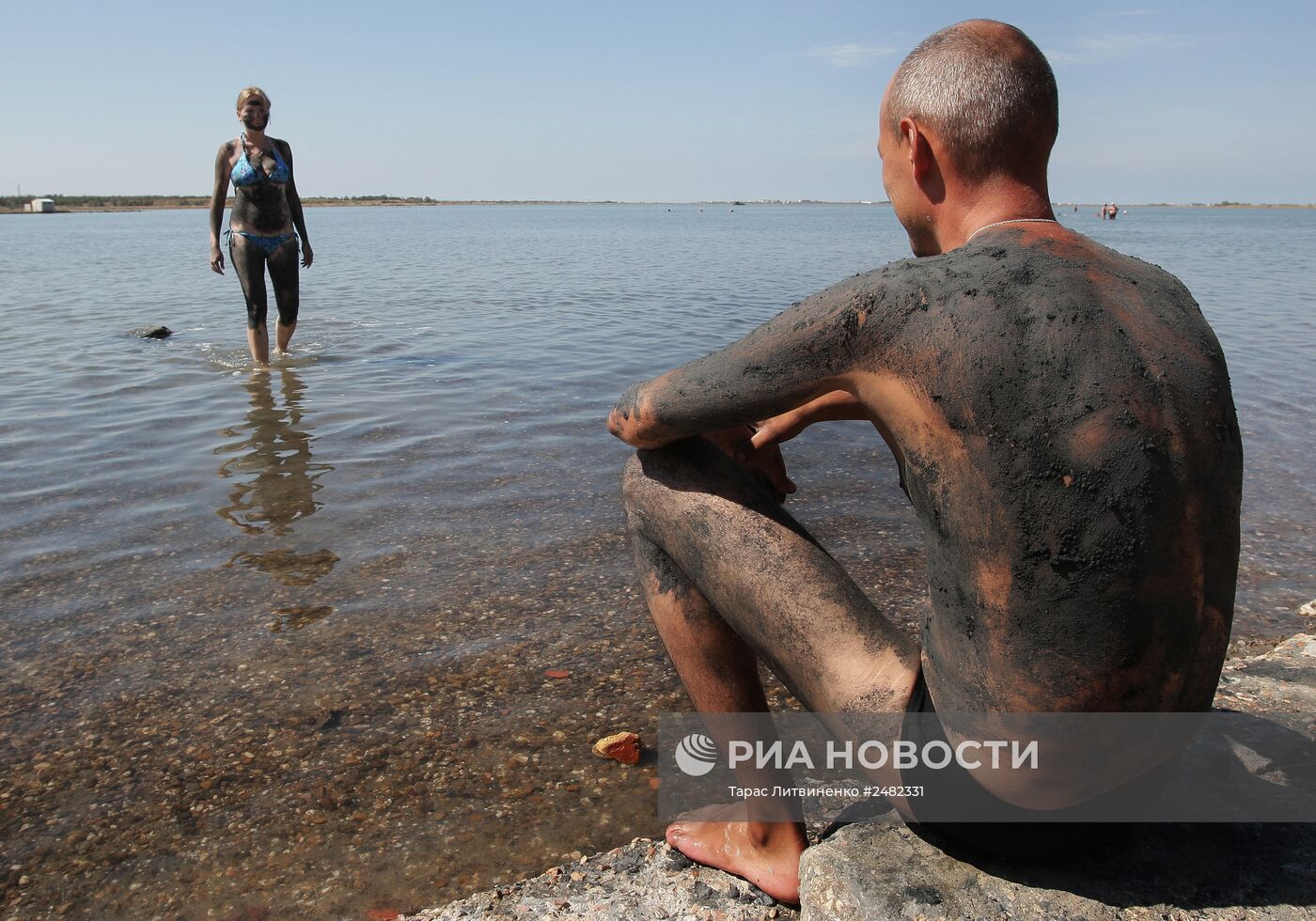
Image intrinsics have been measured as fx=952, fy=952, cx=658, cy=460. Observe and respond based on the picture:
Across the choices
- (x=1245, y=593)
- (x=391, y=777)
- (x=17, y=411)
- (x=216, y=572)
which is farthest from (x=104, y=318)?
(x=1245, y=593)

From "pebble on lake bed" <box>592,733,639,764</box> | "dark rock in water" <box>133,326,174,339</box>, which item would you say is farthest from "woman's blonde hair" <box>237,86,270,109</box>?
"pebble on lake bed" <box>592,733,639,764</box>

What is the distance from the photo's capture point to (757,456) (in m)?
2.37

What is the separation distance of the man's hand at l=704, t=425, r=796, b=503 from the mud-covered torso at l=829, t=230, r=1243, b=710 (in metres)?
0.64

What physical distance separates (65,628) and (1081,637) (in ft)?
13.4

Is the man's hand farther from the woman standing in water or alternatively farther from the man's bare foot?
the woman standing in water

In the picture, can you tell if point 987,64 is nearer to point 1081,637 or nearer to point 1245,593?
point 1081,637

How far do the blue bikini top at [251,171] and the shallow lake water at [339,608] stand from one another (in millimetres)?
Answer: 1897

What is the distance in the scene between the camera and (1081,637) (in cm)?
158

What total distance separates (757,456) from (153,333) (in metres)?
12.0

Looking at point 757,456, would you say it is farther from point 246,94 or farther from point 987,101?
point 246,94

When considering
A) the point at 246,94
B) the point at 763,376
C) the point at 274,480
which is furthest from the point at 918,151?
the point at 246,94

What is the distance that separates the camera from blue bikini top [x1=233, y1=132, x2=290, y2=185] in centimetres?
900

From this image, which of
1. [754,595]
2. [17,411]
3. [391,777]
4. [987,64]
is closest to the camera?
[987,64]

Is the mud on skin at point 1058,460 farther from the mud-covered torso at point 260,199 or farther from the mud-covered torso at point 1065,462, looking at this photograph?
the mud-covered torso at point 260,199
